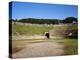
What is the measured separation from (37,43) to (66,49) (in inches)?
16.4

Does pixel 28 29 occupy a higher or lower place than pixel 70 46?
higher

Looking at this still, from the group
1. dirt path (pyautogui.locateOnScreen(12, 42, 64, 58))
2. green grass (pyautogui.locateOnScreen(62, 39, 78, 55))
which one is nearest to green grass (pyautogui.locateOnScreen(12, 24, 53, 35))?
dirt path (pyautogui.locateOnScreen(12, 42, 64, 58))

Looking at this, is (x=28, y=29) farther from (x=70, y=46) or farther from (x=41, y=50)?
(x=70, y=46)

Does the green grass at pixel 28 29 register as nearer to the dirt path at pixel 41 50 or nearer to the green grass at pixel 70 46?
the dirt path at pixel 41 50

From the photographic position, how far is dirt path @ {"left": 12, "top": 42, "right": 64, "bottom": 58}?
2.22m

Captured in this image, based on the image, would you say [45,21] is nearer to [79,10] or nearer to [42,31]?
[42,31]

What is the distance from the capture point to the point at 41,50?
231 centimetres

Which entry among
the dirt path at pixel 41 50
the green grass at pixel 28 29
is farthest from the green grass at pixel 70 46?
the green grass at pixel 28 29

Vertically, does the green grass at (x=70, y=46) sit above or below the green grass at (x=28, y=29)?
below

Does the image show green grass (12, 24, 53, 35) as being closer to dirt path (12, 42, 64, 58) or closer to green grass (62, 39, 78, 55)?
dirt path (12, 42, 64, 58)

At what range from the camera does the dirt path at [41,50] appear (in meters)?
2.22

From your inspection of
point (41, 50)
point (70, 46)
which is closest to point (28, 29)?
point (41, 50)
